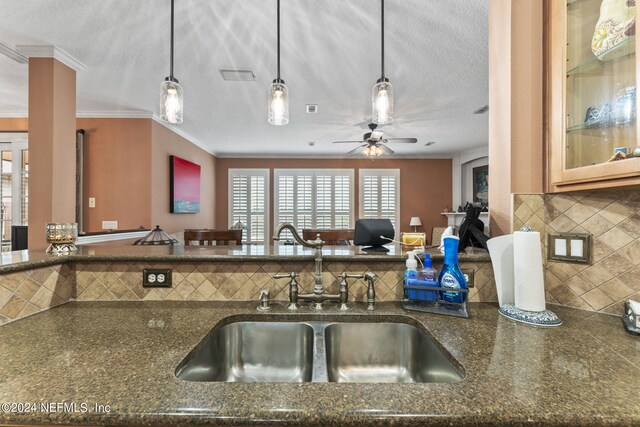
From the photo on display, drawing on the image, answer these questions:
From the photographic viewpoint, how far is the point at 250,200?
626 cm

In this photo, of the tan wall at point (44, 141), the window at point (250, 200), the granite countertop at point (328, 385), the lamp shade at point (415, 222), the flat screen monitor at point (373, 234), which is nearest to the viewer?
the granite countertop at point (328, 385)

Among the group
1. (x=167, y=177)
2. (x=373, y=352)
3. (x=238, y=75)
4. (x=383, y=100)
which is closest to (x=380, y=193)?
(x=167, y=177)

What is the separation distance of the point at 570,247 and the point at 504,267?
26 cm

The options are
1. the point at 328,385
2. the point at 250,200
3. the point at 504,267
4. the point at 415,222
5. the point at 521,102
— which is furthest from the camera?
the point at 250,200

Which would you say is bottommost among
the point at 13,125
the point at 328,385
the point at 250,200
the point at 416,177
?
the point at 328,385

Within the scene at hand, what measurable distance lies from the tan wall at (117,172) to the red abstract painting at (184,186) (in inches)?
21.9


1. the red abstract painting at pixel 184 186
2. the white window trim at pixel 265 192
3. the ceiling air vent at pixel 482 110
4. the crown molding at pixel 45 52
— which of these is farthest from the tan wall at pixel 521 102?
the white window trim at pixel 265 192

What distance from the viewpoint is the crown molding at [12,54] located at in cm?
225

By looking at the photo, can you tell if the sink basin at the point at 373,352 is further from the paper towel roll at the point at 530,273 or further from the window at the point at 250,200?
the window at the point at 250,200

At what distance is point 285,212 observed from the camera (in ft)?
20.6

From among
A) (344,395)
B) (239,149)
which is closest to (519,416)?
(344,395)

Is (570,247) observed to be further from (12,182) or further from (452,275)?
(12,182)

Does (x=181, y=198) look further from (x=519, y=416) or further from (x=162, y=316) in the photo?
(x=519, y=416)

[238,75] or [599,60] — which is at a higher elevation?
[238,75]
